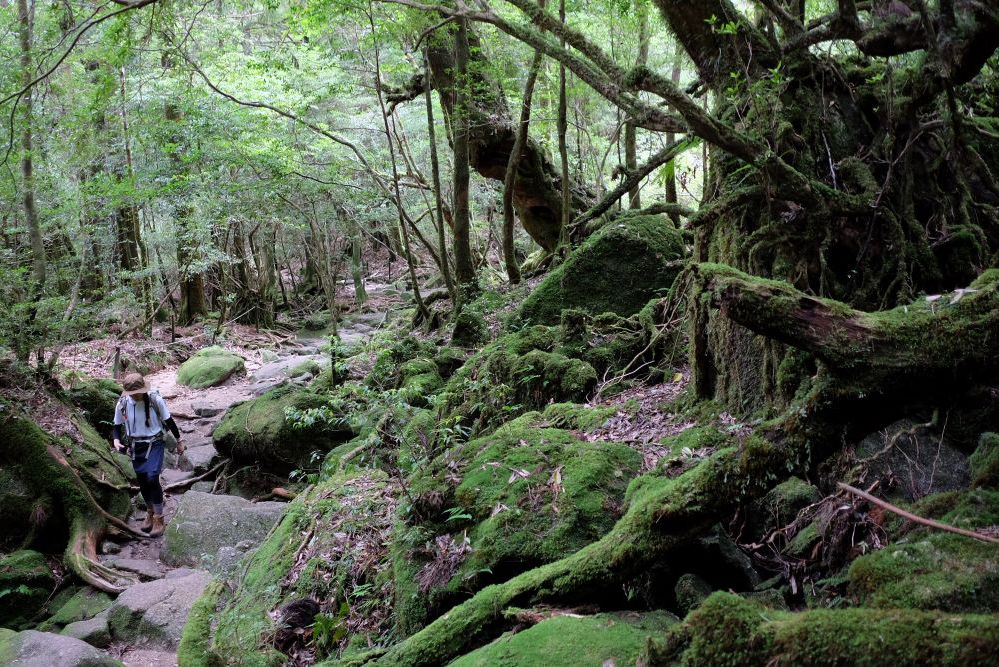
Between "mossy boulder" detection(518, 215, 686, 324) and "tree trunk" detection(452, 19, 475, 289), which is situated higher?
"tree trunk" detection(452, 19, 475, 289)

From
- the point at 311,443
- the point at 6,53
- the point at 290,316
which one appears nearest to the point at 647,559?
the point at 311,443

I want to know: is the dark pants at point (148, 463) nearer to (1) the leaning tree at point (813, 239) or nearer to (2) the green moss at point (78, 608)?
(2) the green moss at point (78, 608)

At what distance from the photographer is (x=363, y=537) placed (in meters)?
5.76

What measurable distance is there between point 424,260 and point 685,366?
23909mm

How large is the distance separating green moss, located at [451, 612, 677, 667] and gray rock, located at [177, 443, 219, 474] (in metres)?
9.76

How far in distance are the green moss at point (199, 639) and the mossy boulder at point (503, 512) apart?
1434 millimetres

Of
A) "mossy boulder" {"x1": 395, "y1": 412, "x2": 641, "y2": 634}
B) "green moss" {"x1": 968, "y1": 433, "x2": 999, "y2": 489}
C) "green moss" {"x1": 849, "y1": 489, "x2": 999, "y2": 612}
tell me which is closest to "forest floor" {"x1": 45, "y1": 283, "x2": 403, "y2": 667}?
"mossy boulder" {"x1": 395, "y1": 412, "x2": 641, "y2": 634}

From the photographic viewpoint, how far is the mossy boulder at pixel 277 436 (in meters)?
10.5

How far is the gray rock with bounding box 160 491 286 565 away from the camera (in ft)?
27.5

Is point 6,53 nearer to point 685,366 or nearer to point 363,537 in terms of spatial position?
point 363,537

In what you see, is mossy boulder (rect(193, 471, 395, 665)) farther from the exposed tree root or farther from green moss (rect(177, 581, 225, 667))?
the exposed tree root

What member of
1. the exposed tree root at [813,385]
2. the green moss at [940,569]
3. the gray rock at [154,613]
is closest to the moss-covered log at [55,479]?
the gray rock at [154,613]

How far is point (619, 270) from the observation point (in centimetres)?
834

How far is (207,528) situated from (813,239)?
755 cm
